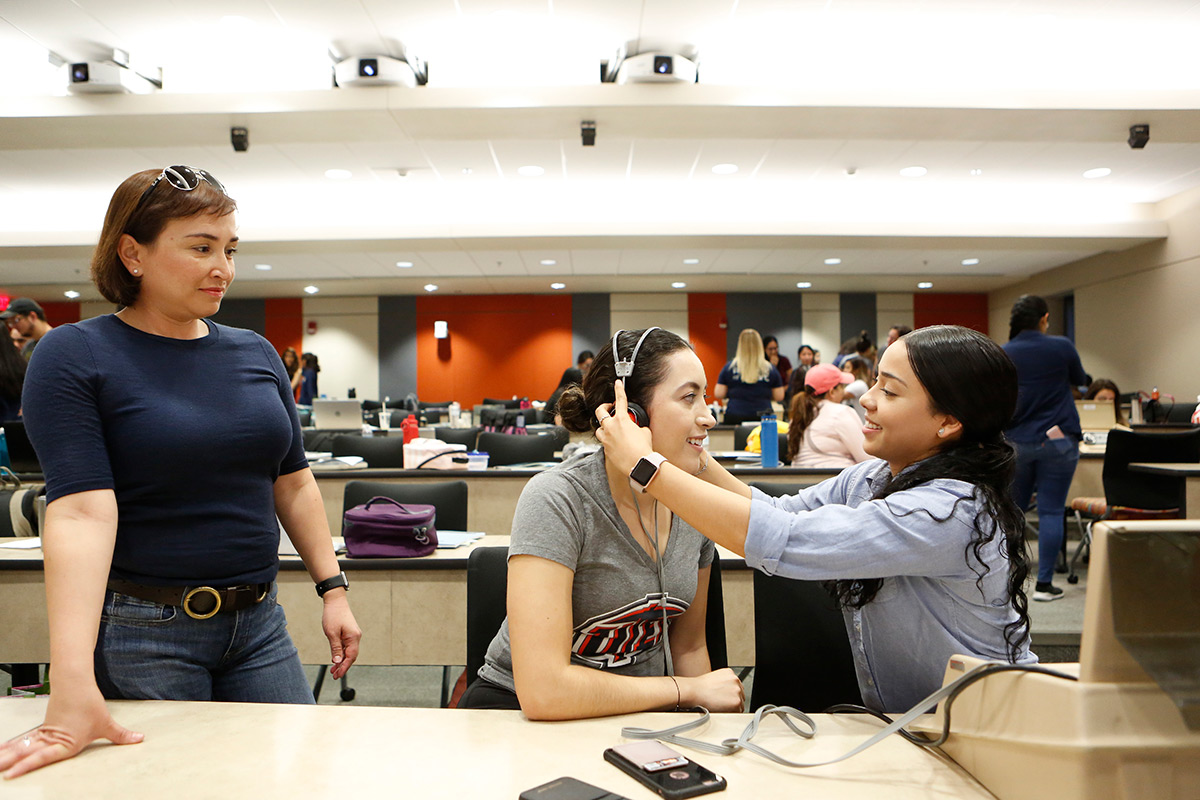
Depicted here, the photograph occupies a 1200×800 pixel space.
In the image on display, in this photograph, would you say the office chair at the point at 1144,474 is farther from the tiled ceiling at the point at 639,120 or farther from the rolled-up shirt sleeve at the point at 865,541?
the rolled-up shirt sleeve at the point at 865,541

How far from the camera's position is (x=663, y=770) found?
981mm

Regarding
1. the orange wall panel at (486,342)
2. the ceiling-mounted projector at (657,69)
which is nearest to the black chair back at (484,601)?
the ceiling-mounted projector at (657,69)

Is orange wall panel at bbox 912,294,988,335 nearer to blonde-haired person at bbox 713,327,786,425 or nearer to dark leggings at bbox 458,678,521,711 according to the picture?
blonde-haired person at bbox 713,327,786,425

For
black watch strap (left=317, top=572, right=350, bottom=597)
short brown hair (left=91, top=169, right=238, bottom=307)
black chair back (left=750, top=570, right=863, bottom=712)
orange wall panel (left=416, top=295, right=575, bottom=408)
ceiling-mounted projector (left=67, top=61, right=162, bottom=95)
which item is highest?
ceiling-mounted projector (left=67, top=61, right=162, bottom=95)

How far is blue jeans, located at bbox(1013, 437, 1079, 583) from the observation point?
4.39m

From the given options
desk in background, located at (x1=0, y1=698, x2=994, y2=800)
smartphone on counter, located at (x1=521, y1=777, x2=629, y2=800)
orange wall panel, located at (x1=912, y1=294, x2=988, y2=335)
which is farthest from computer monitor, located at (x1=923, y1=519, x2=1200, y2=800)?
orange wall panel, located at (x1=912, y1=294, x2=988, y2=335)

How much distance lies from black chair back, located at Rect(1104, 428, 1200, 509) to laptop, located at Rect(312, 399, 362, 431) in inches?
236

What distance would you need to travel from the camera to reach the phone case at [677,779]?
0.93 m

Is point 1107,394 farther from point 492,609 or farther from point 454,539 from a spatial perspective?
point 492,609

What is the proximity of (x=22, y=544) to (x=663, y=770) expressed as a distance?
2.56 m

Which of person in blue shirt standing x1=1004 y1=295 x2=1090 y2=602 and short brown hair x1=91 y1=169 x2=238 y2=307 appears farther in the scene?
person in blue shirt standing x1=1004 y1=295 x2=1090 y2=602

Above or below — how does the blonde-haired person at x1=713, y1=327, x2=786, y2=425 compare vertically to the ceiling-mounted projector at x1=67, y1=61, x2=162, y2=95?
below

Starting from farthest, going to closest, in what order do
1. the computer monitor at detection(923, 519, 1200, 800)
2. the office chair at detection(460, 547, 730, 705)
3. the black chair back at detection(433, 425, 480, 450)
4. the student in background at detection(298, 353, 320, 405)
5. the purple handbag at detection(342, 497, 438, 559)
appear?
the student in background at detection(298, 353, 320, 405) < the black chair back at detection(433, 425, 480, 450) < the purple handbag at detection(342, 497, 438, 559) < the office chair at detection(460, 547, 730, 705) < the computer monitor at detection(923, 519, 1200, 800)

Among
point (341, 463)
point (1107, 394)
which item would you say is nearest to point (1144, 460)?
point (1107, 394)
